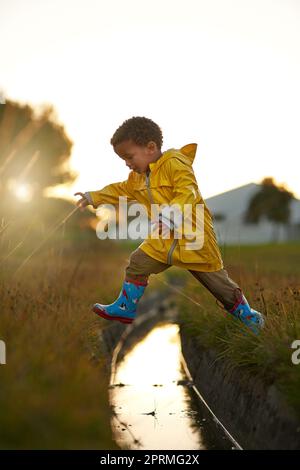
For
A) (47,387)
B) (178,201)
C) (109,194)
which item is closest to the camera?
(47,387)

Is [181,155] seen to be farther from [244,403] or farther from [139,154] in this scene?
[244,403]

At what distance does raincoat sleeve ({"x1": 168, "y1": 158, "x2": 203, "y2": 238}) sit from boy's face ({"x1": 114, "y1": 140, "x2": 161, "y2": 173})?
33 centimetres

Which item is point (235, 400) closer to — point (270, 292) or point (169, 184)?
point (169, 184)

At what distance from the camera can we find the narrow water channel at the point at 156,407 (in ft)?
15.4

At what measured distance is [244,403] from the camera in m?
4.89

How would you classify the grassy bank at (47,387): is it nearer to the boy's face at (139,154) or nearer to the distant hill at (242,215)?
the boy's face at (139,154)

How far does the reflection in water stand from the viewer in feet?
15.5

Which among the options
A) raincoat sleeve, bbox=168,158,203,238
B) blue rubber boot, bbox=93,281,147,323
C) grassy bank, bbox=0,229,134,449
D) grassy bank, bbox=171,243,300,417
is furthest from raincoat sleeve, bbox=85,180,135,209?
grassy bank, bbox=171,243,300,417

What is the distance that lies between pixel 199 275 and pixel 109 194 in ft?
4.28

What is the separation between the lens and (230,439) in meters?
4.82

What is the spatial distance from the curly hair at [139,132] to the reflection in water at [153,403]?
7.53ft

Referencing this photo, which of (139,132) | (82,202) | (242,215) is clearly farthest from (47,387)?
(242,215)

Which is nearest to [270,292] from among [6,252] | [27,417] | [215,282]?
[215,282]

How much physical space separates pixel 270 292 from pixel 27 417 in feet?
14.0
